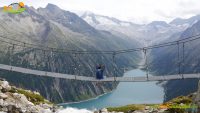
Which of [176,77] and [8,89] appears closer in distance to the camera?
[8,89]

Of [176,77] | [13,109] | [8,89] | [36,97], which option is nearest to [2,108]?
[13,109]

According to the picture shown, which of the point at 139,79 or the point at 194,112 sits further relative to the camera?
the point at 139,79

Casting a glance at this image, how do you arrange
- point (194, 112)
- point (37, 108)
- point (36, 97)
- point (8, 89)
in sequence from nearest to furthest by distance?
point (194, 112) < point (37, 108) < point (8, 89) < point (36, 97)

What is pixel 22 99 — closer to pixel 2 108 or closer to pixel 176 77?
pixel 2 108

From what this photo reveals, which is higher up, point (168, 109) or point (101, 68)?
point (101, 68)

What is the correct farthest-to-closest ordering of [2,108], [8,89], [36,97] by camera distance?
[36,97], [8,89], [2,108]

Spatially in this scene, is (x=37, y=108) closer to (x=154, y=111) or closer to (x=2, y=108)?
(x=2, y=108)

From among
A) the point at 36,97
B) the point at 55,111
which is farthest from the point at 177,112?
the point at 36,97

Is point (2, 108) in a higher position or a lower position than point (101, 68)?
lower

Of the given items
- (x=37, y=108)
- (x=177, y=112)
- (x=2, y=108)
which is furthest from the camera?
(x=37, y=108)
